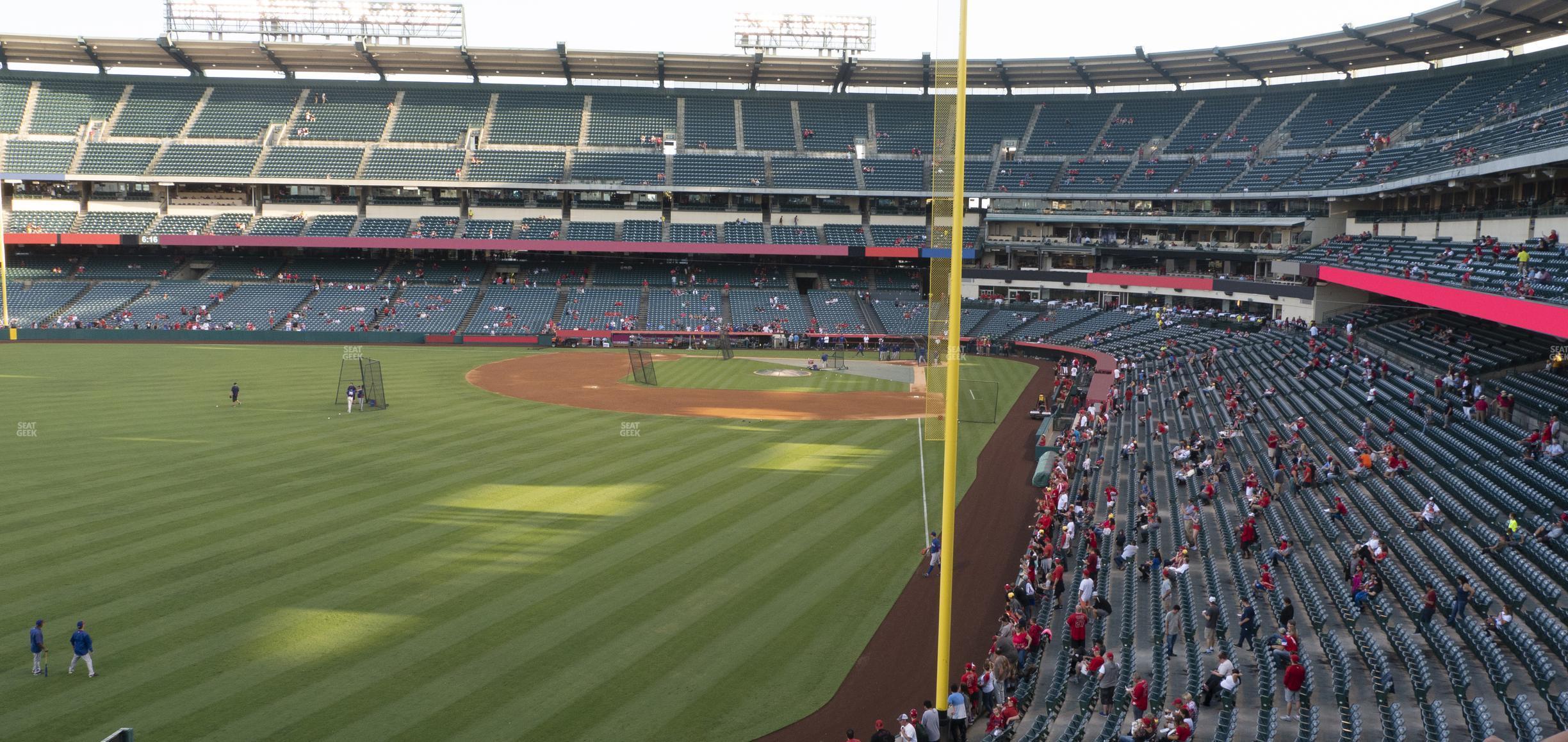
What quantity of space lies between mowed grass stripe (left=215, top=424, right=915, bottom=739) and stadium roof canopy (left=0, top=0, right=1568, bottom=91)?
2231 inches

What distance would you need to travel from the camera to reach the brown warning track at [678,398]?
3991 centimetres

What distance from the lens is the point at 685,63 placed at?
77.2 metres

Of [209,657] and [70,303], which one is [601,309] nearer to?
[70,303]

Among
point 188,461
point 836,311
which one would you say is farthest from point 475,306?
point 188,461

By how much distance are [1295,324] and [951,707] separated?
41842 millimetres

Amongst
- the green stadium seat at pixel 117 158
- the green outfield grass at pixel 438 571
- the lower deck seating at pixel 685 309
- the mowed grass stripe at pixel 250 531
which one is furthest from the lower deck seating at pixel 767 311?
the green stadium seat at pixel 117 158

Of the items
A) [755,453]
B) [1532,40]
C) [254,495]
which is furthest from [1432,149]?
[254,495]

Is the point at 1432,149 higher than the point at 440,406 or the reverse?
higher

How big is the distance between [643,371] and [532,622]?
32.5 metres

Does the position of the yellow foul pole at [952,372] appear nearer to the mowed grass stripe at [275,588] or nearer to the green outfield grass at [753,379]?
the mowed grass stripe at [275,588]

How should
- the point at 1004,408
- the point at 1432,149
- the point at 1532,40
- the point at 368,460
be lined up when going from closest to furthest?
the point at 368,460
the point at 1004,408
the point at 1432,149
the point at 1532,40

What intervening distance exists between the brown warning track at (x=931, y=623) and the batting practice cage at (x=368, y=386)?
75.2 feet

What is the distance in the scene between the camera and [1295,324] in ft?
158

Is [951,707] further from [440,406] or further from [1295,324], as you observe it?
[1295,324]
